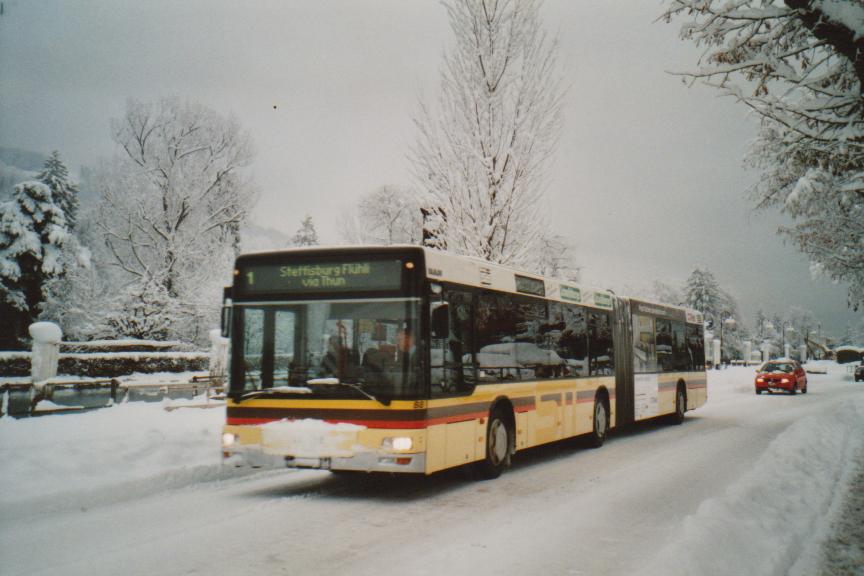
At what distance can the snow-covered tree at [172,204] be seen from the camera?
3641 centimetres

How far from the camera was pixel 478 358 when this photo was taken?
9.66 metres

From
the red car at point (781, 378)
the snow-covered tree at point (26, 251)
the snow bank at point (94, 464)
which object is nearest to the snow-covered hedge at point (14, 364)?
the snow-covered tree at point (26, 251)

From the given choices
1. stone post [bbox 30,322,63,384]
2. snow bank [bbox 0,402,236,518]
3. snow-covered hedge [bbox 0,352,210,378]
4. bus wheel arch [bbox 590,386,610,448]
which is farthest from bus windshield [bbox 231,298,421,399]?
snow-covered hedge [bbox 0,352,210,378]

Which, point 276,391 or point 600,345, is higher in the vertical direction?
point 600,345

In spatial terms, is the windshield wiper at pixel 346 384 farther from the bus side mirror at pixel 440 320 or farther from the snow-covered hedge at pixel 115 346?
the snow-covered hedge at pixel 115 346

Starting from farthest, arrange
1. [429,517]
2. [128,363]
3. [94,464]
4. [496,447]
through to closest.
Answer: [128,363]
[496,447]
[94,464]
[429,517]

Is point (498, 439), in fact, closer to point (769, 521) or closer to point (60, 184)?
point (769, 521)

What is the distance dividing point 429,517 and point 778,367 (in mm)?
33598

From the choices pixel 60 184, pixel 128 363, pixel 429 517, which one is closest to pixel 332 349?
pixel 429 517

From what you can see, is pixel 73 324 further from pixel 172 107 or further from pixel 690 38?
pixel 690 38

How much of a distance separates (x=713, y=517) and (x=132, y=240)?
115 ft

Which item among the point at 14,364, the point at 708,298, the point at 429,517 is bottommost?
the point at 429,517

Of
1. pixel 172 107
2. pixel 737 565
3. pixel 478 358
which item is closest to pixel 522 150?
pixel 478 358

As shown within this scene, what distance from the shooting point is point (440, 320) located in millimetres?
8406
